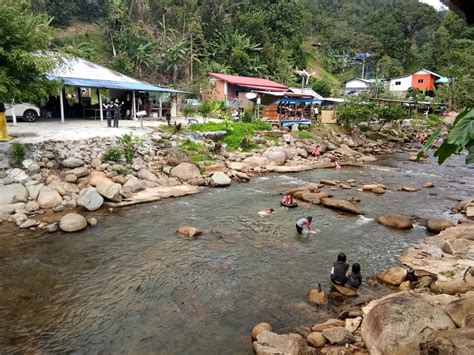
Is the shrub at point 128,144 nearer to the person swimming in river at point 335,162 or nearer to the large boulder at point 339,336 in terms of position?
the person swimming in river at point 335,162

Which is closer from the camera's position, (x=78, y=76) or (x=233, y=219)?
(x=233, y=219)

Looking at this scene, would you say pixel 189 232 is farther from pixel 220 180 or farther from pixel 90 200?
pixel 220 180

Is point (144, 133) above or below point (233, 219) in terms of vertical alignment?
above

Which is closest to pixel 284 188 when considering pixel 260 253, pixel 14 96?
pixel 260 253

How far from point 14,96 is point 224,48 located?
39.3 meters

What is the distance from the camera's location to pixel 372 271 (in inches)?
457

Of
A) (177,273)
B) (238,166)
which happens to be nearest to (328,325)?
(177,273)

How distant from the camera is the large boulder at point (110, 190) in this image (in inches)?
652

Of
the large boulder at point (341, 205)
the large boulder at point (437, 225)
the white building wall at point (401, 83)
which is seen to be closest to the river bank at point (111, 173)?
the large boulder at point (341, 205)

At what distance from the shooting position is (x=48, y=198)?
15.6m

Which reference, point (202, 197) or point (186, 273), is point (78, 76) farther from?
point (186, 273)

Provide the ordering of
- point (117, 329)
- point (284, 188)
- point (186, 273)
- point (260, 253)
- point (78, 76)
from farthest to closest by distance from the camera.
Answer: point (78, 76) < point (284, 188) < point (260, 253) < point (186, 273) < point (117, 329)

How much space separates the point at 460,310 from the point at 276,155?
19485 mm

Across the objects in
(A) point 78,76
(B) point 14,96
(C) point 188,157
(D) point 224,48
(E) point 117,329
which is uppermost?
(D) point 224,48
